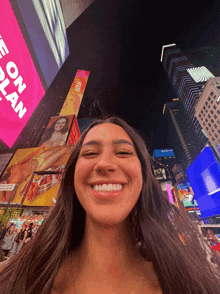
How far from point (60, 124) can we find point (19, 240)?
4650 mm

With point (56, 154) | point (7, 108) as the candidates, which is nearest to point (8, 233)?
point (56, 154)

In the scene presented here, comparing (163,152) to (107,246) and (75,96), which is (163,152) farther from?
(107,246)

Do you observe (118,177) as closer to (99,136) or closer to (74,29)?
(99,136)

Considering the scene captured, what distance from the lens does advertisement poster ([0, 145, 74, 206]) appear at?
499 centimetres

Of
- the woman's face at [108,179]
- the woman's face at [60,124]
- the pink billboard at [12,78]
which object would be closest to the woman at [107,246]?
the woman's face at [108,179]

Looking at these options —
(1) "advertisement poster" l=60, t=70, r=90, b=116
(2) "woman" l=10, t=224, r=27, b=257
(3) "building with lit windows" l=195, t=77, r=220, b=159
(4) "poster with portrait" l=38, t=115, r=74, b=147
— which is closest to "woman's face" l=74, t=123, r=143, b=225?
(2) "woman" l=10, t=224, r=27, b=257

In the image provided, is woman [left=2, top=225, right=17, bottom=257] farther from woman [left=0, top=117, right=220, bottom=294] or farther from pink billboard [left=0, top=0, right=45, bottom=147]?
woman [left=0, top=117, right=220, bottom=294]

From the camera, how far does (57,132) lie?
6.48 meters

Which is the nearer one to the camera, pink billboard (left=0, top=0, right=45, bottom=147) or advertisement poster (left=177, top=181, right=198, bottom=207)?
pink billboard (left=0, top=0, right=45, bottom=147)

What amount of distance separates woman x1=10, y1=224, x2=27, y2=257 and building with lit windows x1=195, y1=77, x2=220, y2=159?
609 inches

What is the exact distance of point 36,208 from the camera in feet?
16.7

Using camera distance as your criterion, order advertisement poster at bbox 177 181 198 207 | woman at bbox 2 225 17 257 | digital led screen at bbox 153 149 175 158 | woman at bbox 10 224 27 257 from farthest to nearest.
Answer: digital led screen at bbox 153 149 175 158
advertisement poster at bbox 177 181 198 207
woman at bbox 2 225 17 257
woman at bbox 10 224 27 257

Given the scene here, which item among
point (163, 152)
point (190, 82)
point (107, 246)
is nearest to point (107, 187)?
point (107, 246)

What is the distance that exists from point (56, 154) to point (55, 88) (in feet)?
14.9
